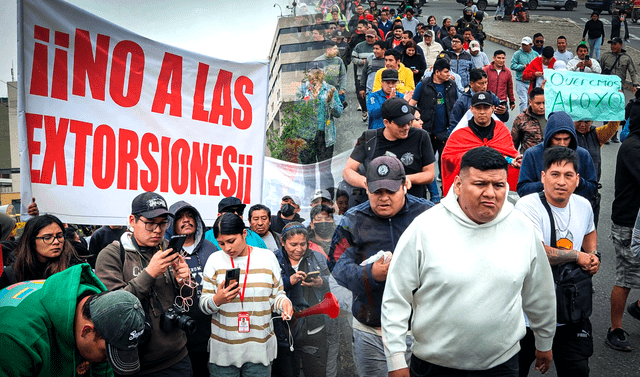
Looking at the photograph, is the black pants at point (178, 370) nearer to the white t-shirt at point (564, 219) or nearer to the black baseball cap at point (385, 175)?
the black baseball cap at point (385, 175)

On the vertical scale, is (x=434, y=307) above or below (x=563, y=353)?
above

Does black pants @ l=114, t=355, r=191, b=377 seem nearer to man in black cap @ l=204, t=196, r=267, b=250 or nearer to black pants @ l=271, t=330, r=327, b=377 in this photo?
black pants @ l=271, t=330, r=327, b=377

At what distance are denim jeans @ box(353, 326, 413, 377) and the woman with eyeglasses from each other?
2017 mm

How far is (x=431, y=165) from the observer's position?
16.1ft

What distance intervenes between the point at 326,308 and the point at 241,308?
0.69 m

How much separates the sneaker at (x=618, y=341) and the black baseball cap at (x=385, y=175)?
280 cm

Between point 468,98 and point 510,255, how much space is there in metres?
4.85

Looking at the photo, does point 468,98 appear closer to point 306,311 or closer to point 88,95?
point 306,311

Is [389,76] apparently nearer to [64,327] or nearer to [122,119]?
[122,119]

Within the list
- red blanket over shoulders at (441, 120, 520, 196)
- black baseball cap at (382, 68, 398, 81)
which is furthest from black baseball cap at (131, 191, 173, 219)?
black baseball cap at (382, 68, 398, 81)

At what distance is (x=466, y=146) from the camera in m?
5.66

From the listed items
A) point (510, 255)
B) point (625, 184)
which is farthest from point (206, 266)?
point (625, 184)

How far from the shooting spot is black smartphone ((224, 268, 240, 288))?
143 inches

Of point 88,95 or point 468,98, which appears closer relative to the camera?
point 88,95
